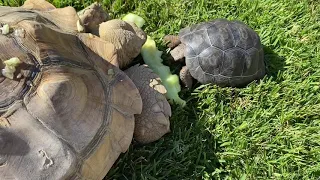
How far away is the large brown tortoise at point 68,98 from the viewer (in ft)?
7.59

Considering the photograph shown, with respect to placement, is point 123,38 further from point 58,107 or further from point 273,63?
point 273,63

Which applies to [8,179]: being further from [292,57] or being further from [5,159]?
[292,57]

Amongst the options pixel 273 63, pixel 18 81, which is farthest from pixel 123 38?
pixel 273 63

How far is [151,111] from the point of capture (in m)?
2.87

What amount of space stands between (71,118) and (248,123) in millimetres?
1313

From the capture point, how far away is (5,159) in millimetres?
2279

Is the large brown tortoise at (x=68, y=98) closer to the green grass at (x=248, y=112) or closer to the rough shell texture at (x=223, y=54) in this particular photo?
the green grass at (x=248, y=112)

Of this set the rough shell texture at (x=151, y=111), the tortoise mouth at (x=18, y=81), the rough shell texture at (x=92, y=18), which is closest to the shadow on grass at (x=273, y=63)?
the rough shell texture at (x=151, y=111)

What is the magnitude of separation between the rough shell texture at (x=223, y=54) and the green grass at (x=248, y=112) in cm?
11

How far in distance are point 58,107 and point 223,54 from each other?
126 cm

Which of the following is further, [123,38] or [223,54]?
[223,54]

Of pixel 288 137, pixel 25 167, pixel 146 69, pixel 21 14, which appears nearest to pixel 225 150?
pixel 288 137

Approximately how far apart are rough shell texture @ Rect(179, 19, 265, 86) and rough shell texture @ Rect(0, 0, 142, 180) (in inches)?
24.1

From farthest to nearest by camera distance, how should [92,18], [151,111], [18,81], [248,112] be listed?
[248,112]
[92,18]
[151,111]
[18,81]
